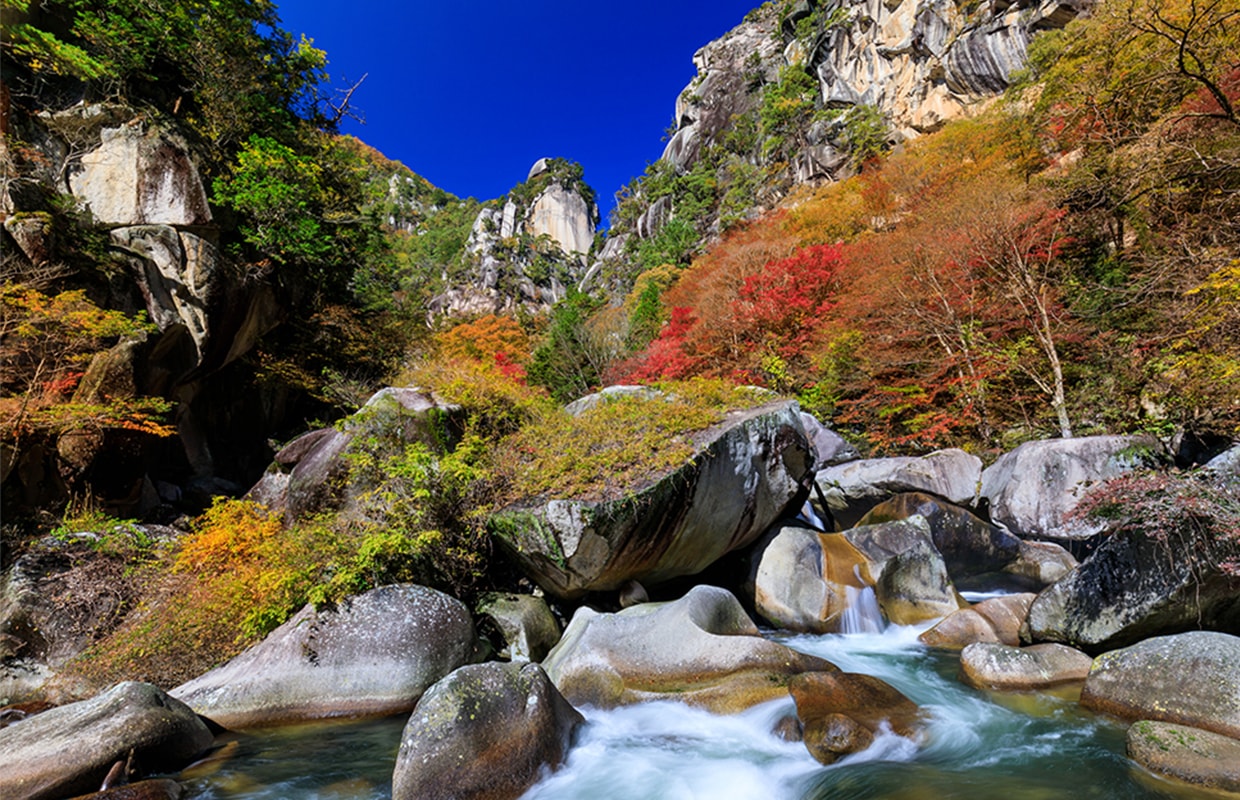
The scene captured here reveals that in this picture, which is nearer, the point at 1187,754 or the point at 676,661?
the point at 1187,754

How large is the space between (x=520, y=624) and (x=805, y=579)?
13.8ft

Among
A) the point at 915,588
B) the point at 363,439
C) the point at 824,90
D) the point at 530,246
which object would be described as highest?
the point at 530,246

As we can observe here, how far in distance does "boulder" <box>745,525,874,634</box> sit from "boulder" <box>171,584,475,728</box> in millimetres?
4359

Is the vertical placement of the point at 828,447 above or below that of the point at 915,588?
above

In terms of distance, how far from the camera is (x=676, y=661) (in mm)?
5234

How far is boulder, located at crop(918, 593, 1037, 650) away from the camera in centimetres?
638

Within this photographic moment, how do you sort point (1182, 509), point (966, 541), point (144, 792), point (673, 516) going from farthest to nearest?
point (966, 541) < point (673, 516) < point (1182, 509) < point (144, 792)

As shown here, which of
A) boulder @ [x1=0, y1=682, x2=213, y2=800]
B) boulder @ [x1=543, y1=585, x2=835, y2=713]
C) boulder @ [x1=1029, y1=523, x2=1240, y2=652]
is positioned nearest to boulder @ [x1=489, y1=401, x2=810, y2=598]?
boulder @ [x1=543, y1=585, x2=835, y2=713]

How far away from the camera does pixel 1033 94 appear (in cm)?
1778

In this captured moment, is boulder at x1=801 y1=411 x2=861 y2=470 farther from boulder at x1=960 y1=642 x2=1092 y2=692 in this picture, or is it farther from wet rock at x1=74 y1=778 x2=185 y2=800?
wet rock at x1=74 y1=778 x2=185 y2=800

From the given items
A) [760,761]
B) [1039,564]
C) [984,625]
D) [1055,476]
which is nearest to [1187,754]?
[760,761]

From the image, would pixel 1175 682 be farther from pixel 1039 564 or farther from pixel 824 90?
pixel 824 90

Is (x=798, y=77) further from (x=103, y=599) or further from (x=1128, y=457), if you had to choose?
(x=103, y=599)

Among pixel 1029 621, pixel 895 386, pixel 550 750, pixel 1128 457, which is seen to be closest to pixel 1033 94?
pixel 895 386
